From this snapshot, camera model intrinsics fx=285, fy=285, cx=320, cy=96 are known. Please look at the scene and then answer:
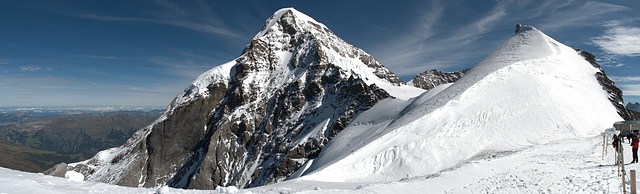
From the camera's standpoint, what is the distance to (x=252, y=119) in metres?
86.4

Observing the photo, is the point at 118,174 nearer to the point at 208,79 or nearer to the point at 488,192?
the point at 208,79

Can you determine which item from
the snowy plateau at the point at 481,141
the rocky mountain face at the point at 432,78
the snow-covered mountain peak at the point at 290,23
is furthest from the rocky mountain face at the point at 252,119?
the rocky mountain face at the point at 432,78

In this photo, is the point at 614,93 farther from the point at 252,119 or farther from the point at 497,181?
the point at 252,119

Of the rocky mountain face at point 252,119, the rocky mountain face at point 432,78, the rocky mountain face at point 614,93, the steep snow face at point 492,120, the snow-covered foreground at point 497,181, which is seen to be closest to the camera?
the snow-covered foreground at point 497,181

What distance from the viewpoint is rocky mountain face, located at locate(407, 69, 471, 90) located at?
5154 inches

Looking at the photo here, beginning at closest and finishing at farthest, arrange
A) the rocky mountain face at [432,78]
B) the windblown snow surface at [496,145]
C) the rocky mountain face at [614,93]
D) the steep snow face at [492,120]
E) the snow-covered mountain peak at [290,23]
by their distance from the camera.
A: the windblown snow surface at [496,145] < the steep snow face at [492,120] < the rocky mountain face at [614,93] < the snow-covered mountain peak at [290,23] < the rocky mountain face at [432,78]

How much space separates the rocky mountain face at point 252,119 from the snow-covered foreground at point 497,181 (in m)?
49.7

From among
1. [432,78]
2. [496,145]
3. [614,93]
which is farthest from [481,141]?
[432,78]

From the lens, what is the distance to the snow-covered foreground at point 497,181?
7.61 metres

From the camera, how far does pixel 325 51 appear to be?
3846 inches

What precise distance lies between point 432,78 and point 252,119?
92071 mm

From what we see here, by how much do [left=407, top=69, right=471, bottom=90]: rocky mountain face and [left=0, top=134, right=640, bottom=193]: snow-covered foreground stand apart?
11902 centimetres

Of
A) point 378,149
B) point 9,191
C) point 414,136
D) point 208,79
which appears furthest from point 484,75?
point 208,79

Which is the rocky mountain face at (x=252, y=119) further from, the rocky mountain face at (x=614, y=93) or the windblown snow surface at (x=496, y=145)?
the rocky mountain face at (x=614, y=93)
